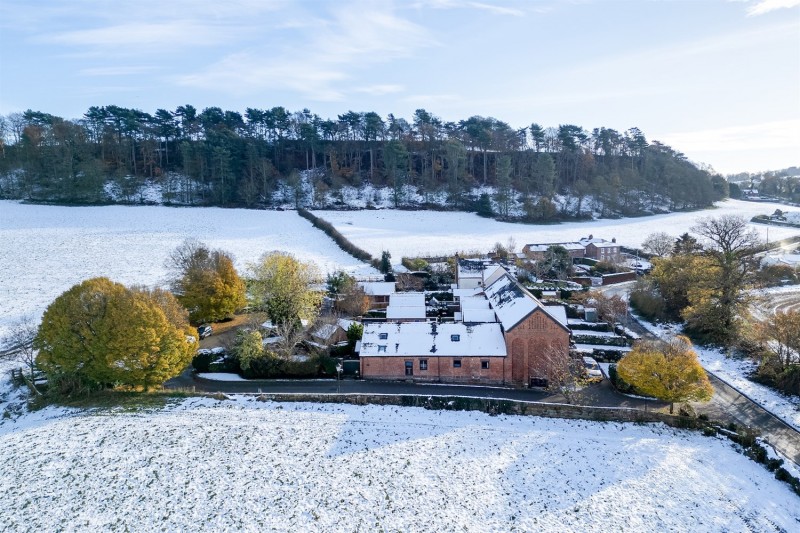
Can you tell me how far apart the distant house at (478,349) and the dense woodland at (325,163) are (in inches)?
2390

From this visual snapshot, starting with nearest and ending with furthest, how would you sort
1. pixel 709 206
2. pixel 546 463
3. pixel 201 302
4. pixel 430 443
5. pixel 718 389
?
Result: pixel 546 463
pixel 430 443
pixel 718 389
pixel 201 302
pixel 709 206

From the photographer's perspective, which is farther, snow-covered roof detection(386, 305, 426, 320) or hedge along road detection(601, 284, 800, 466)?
snow-covered roof detection(386, 305, 426, 320)

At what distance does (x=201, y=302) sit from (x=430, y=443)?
25.4 metres

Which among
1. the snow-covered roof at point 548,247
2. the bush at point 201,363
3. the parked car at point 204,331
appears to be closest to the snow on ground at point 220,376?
the bush at point 201,363

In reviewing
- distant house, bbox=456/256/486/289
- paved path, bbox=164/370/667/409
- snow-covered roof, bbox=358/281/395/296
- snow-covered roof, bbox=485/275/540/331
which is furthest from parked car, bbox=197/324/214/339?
distant house, bbox=456/256/486/289

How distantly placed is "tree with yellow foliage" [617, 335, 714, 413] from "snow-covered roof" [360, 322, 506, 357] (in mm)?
8198

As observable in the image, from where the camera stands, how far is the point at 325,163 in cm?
9894

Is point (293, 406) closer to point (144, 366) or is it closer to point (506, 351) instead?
point (144, 366)

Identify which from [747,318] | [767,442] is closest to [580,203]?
[747,318]

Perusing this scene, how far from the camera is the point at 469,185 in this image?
325ft

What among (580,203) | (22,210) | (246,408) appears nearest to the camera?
(246,408)

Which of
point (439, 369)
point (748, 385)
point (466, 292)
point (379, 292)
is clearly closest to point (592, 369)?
point (748, 385)

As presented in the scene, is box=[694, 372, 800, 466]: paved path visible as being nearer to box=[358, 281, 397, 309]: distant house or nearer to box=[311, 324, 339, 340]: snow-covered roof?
box=[311, 324, 339, 340]: snow-covered roof

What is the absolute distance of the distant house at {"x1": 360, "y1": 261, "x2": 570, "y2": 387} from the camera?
3017 centimetres
